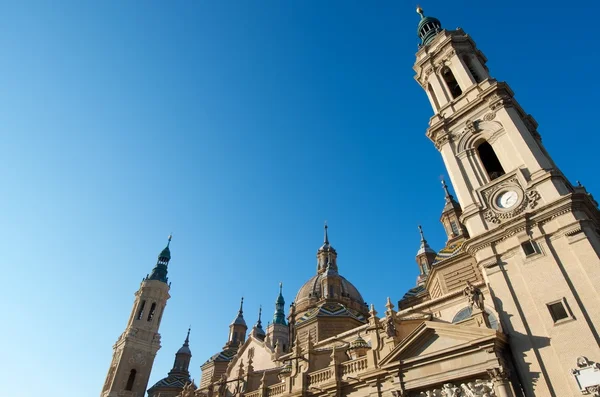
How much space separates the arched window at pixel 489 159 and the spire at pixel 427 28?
14132 millimetres

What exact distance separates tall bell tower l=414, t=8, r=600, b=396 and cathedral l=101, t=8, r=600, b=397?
46mm

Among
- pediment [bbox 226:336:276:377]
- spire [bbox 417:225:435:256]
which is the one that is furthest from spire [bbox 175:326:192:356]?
spire [bbox 417:225:435:256]

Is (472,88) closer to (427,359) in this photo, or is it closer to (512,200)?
(512,200)

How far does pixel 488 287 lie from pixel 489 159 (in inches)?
332

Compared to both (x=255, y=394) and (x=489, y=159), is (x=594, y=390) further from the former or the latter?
(x=255, y=394)

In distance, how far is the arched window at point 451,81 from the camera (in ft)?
93.6

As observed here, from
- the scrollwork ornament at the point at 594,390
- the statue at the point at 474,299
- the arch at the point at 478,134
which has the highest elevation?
the arch at the point at 478,134

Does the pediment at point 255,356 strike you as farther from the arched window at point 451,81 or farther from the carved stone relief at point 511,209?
the arched window at point 451,81

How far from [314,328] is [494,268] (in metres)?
20.6

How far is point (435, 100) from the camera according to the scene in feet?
93.0

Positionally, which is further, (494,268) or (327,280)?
(327,280)

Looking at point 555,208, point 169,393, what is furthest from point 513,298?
point 169,393

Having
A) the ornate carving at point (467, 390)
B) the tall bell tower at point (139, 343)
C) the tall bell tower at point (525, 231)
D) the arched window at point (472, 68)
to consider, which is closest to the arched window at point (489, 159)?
the tall bell tower at point (525, 231)

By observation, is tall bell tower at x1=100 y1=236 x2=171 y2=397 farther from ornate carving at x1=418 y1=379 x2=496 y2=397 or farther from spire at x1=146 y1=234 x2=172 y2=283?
ornate carving at x1=418 y1=379 x2=496 y2=397
